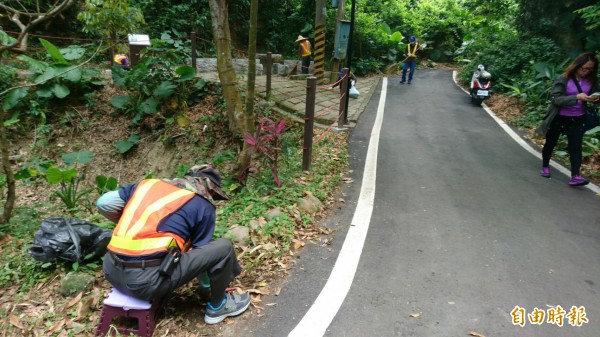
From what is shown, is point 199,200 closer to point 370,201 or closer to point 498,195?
point 370,201

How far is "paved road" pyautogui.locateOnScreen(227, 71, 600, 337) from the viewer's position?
3203 millimetres

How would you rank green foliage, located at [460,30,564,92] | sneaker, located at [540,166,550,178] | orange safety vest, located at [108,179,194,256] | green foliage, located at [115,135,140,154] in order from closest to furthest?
orange safety vest, located at [108,179,194,256]
sneaker, located at [540,166,550,178]
green foliage, located at [115,135,140,154]
green foliage, located at [460,30,564,92]

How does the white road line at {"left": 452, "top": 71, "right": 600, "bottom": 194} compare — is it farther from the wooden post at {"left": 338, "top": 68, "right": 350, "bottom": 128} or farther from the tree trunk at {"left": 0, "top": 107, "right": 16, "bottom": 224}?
the tree trunk at {"left": 0, "top": 107, "right": 16, "bottom": 224}

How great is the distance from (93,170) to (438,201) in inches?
303

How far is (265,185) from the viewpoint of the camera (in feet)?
18.1

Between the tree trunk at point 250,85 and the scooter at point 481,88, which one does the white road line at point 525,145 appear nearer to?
the scooter at point 481,88

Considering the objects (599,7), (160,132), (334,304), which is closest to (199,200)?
(334,304)

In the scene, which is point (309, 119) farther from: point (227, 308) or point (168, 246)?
point (168, 246)

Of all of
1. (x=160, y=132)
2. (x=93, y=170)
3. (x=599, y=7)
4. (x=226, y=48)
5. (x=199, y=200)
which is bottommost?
(x=93, y=170)

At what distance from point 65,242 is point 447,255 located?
3803 mm

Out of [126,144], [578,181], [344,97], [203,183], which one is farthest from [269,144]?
[126,144]

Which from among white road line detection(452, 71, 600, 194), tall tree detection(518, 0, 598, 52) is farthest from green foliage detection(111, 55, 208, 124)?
tall tree detection(518, 0, 598, 52)

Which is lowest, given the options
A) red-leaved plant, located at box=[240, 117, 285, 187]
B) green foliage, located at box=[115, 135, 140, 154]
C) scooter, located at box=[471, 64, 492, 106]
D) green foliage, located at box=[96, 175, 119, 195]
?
green foliage, located at box=[115, 135, 140, 154]

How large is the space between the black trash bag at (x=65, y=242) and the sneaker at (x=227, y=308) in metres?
1.41
